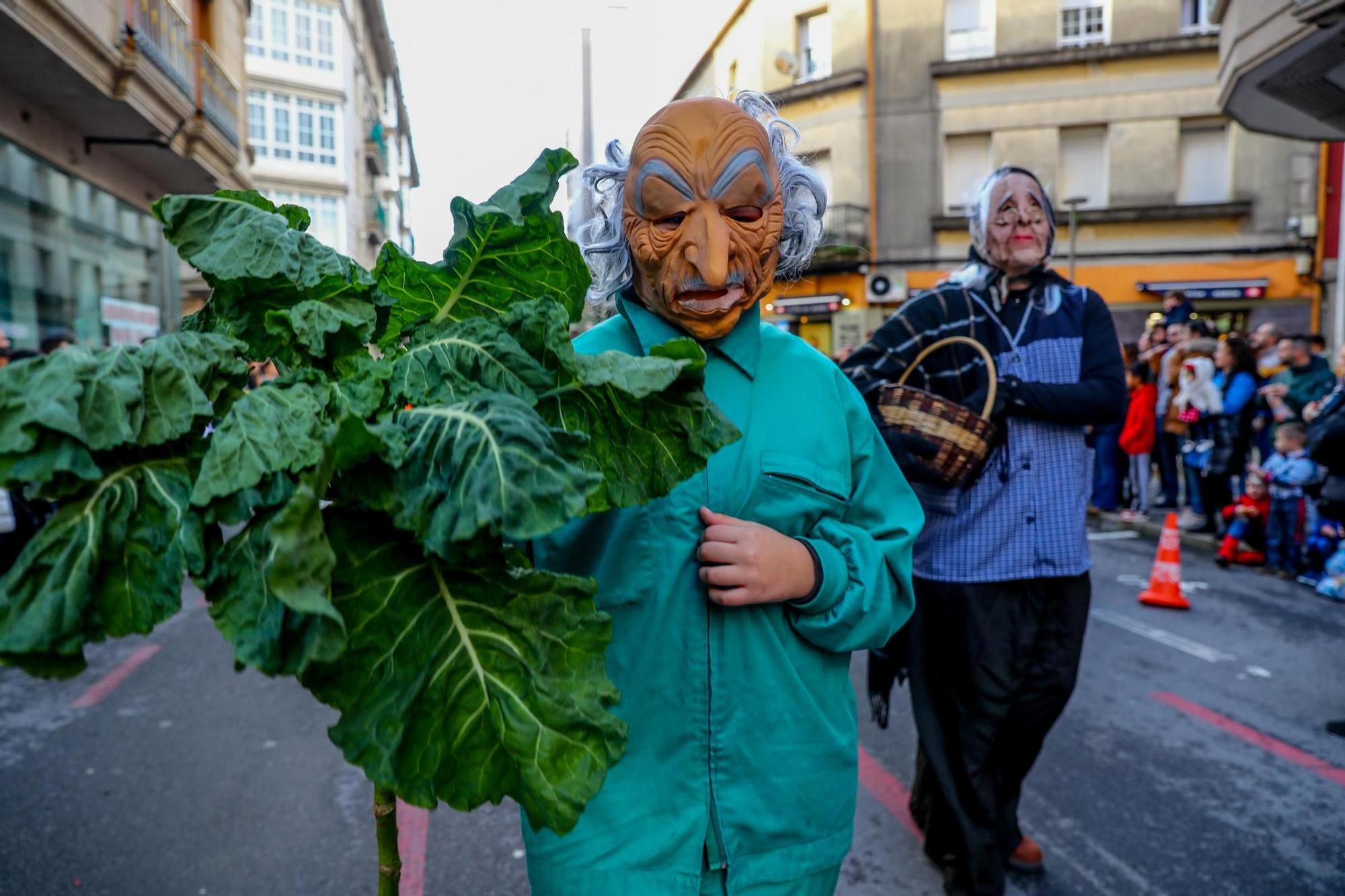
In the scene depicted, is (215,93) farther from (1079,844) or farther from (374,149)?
(374,149)

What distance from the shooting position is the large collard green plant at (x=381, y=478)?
897 millimetres

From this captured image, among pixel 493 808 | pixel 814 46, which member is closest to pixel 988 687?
pixel 493 808

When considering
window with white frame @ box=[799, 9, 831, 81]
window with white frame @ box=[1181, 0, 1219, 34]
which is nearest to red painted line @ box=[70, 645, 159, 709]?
window with white frame @ box=[799, 9, 831, 81]

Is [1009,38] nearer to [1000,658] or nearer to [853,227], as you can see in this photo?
[853,227]

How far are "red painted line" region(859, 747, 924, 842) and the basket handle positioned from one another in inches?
66.1

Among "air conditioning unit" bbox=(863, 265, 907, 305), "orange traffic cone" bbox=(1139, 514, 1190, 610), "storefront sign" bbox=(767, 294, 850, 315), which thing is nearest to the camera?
"orange traffic cone" bbox=(1139, 514, 1190, 610)

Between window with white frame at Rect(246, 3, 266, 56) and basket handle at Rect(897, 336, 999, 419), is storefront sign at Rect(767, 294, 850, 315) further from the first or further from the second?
window with white frame at Rect(246, 3, 266, 56)

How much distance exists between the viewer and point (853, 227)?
21.0m

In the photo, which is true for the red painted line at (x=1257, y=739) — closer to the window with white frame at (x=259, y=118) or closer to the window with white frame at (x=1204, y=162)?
the window with white frame at (x=1204, y=162)

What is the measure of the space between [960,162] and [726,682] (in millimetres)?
21069

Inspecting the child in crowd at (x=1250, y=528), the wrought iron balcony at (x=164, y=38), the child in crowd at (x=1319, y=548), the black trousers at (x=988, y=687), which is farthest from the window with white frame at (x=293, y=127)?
the black trousers at (x=988, y=687)

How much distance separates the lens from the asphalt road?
3121 mm

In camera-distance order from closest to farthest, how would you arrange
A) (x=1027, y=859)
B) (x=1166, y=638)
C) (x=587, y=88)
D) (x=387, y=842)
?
(x=387, y=842) → (x=1027, y=859) → (x=1166, y=638) → (x=587, y=88)

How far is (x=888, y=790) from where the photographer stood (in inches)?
150
